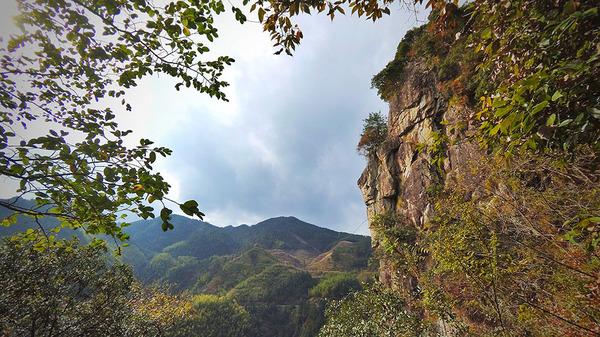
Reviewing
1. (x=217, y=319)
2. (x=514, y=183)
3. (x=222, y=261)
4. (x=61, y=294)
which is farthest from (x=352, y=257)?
(x=514, y=183)

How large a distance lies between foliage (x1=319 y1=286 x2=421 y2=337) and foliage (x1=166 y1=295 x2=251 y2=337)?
49210 millimetres

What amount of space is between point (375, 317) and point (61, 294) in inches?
Result: 669

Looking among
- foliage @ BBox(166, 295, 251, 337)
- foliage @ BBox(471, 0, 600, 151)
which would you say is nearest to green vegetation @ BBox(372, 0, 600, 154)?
foliage @ BBox(471, 0, 600, 151)

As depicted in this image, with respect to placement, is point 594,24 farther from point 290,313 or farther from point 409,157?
point 290,313

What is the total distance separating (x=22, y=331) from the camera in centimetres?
1189

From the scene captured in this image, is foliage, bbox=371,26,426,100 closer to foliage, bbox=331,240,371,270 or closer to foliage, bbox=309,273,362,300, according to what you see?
foliage, bbox=309,273,362,300

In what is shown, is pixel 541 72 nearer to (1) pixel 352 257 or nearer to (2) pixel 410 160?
(2) pixel 410 160

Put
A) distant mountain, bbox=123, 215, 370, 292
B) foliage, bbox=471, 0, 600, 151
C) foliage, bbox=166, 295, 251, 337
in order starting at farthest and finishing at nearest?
1. distant mountain, bbox=123, 215, 370, 292
2. foliage, bbox=166, 295, 251, 337
3. foliage, bbox=471, 0, 600, 151

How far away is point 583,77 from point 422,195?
70.6 feet

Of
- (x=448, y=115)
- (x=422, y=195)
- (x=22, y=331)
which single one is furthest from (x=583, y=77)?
(x=422, y=195)

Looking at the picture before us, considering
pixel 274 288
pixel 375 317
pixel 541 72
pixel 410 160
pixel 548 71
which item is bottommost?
pixel 375 317

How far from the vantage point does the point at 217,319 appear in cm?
6669

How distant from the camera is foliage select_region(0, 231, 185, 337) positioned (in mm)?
11703

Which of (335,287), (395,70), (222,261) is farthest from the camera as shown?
(222,261)
